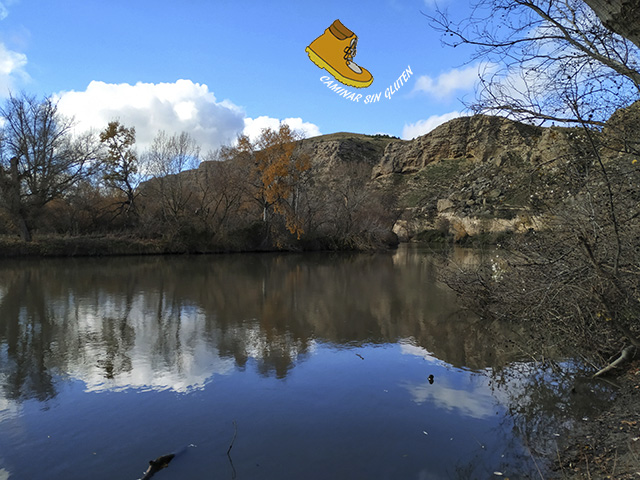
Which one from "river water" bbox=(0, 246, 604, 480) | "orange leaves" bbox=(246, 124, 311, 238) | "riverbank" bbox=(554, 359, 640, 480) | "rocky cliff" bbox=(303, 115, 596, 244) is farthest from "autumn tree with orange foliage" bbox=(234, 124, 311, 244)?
"riverbank" bbox=(554, 359, 640, 480)

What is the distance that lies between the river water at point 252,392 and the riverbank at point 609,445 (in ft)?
1.17

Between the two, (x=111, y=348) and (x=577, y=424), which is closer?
(x=577, y=424)

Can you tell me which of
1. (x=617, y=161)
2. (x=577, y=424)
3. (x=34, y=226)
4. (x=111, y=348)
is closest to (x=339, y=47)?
(x=617, y=161)

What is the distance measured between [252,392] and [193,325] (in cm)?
416

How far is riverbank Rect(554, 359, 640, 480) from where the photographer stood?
11.2 feet

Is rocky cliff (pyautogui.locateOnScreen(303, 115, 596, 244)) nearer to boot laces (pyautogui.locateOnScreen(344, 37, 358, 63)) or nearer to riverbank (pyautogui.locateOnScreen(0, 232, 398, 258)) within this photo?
boot laces (pyautogui.locateOnScreen(344, 37, 358, 63))

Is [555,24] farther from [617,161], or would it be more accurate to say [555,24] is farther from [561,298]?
[561,298]

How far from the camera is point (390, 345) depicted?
820 cm

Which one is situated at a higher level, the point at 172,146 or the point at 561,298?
the point at 172,146

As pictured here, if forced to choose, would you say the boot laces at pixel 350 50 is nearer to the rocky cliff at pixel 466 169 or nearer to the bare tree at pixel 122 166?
the rocky cliff at pixel 466 169

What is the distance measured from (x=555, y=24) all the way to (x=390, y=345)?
5.74 metres

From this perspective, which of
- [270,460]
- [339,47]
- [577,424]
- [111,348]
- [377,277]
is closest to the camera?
[270,460]

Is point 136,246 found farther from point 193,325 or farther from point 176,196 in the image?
point 193,325

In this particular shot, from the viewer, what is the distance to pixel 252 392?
564cm
